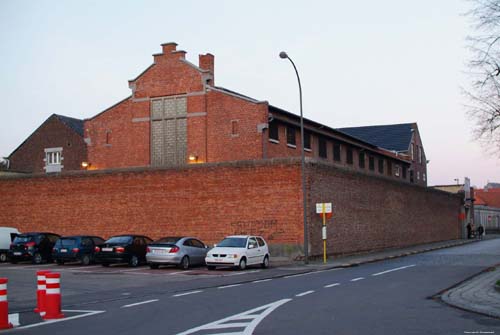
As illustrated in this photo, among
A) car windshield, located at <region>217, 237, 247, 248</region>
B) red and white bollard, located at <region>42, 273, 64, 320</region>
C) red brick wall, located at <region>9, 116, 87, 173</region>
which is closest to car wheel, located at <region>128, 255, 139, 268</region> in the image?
car windshield, located at <region>217, 237, 247, 248</region>

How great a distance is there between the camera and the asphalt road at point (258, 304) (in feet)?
38.6

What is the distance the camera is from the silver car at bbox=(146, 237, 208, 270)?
95.2 feet

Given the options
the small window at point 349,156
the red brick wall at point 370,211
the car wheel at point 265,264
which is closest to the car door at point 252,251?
the car wheel at point 265,264

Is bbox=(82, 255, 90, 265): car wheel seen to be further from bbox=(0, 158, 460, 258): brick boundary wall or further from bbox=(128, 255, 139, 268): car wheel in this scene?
bbox=(0, 158, 460, 258): brick boundary wall

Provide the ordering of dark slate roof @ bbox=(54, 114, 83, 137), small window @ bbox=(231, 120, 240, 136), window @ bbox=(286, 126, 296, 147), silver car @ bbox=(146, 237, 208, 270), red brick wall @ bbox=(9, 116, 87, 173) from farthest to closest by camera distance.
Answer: dark slate roof @ bbox=(54, 114, 83, 137) < red brick wall @ bbox=(9, 116, 87, 173) < window @ bbox=(286, 126, 296, 147) < small window @ bbox=(231, 120, 240, 136) < silver car @ bbox=(146, 237, 208, 270)

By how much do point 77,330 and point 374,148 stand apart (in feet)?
172

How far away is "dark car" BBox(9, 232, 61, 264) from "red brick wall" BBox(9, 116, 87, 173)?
26267mm

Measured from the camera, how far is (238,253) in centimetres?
2809

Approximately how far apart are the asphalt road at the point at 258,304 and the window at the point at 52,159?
36595 mm

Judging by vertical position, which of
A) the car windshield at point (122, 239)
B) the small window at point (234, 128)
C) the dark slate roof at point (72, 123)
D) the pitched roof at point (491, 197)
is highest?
the dark slate roof at point (72, 123)

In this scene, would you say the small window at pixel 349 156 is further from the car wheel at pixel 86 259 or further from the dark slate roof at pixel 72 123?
the car wheel at pixel 86 259

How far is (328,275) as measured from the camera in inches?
995

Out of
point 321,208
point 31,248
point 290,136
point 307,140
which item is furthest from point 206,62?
point 31,248

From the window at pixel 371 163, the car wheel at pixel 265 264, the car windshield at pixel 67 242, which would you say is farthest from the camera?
the window at pixel 371 163
